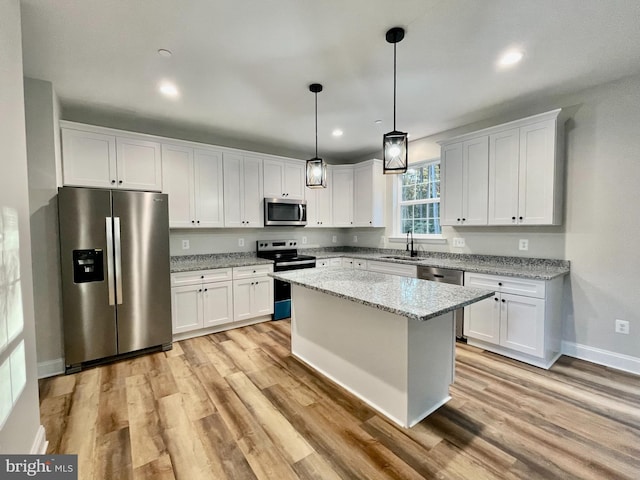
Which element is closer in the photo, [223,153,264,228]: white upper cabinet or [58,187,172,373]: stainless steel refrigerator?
[58,187,172,373]: stainless steel refrigerator

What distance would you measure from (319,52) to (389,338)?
2166 millimetres

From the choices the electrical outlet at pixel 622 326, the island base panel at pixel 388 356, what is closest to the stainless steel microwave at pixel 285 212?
the island base panel at pixel 388 356

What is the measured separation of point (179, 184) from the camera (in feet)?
11.6

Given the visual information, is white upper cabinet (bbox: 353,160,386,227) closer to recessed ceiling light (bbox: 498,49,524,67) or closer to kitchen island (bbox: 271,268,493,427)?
kitchen island (bbox: 271,268,493,427)

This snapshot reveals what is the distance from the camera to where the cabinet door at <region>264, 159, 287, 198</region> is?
13.9ft

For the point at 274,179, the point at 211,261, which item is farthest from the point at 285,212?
the point at 211,261

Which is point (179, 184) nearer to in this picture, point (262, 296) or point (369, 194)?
point (262, 296)

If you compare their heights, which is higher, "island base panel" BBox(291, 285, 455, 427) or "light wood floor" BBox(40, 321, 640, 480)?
"island base panel" BBox(291, 285, 455, 427)

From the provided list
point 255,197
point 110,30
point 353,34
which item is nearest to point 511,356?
point 353,34

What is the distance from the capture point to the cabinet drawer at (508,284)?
8.61 feet

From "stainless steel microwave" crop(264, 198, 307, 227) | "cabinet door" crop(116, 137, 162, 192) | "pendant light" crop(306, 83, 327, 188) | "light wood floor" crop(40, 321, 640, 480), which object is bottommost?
"light wood floor" crop(40, 321, 640, 480)

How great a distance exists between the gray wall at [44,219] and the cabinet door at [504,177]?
439 cm

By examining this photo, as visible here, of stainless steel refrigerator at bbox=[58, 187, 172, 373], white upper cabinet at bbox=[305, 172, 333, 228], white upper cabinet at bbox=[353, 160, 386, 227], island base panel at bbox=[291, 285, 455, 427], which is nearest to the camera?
island base panel at bbox=[291, 285, 455, 427]

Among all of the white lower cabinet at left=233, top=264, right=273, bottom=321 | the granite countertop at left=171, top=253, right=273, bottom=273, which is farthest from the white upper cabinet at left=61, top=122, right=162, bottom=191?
the white lower cabinet at left=233, top=264, right=273, bottom=321
